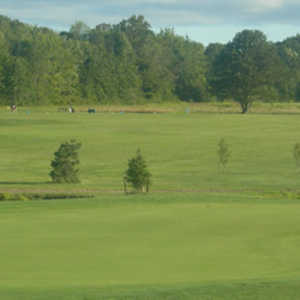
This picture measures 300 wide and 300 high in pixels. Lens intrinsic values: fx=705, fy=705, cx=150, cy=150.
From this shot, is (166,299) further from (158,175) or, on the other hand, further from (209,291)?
(158,175)

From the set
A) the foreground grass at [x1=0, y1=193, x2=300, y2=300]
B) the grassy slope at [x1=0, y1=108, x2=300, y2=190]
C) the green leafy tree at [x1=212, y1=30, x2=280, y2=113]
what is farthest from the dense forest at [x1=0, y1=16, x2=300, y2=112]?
the foreground grass at [x1=0, y1=193, x2=300, y2=300]

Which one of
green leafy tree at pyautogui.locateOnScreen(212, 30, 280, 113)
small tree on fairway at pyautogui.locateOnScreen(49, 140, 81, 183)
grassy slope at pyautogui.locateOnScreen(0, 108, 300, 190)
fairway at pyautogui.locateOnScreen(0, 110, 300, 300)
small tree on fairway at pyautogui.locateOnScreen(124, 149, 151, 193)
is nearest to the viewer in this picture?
fairway at pyautogui.locateOnScreen(0, 110, 300, 300)

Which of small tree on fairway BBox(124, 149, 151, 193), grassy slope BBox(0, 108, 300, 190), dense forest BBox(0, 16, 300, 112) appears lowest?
grassy slope BBox(0, 108, 300, 190)

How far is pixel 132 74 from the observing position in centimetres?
15562

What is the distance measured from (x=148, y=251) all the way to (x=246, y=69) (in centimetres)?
12380

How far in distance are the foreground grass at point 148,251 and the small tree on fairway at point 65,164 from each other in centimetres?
1685

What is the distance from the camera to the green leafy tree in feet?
434

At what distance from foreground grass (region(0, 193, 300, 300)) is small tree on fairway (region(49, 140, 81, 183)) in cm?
1685

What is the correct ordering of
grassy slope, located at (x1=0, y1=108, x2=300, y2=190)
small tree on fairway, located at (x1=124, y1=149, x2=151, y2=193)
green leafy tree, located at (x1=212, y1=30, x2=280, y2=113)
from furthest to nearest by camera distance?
green leafy tree, located at (x1=212, y1=30, x2=280, y2=113) → grassy slope, located at (x1=0, y1=108, x2=300, y2=190) → small tree on fairway, located at (x1=124, y1=149, x2=151, y2=193)

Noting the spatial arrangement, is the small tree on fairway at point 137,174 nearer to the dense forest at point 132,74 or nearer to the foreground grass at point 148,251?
the foreground grass at point 148,251

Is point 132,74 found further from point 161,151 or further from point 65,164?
point 65,164

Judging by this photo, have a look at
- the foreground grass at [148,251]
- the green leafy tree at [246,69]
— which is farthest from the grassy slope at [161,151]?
the green leafy tree at [246,69]

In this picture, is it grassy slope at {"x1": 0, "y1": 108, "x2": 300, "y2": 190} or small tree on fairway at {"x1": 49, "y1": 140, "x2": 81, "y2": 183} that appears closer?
small tree on fairway at {"x1": 49, "y1": 140, "x2": 81, "y2": 183}

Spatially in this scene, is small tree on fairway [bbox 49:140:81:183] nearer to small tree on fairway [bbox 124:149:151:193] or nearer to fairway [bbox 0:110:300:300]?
fairway [bbox 0:110:300:300]
